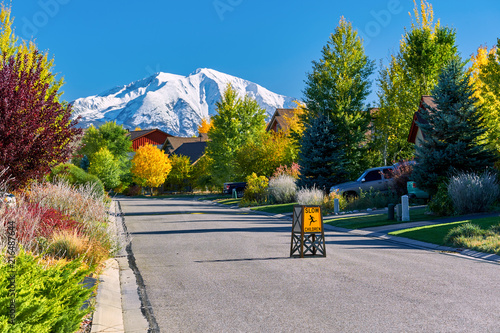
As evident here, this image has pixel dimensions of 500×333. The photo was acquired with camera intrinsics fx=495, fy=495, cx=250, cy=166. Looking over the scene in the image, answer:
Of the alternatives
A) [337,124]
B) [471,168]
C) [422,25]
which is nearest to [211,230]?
[471,168]

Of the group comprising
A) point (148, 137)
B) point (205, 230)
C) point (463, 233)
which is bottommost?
point (205, 230)

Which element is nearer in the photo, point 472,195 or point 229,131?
point 472,195

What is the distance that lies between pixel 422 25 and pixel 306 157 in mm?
13853

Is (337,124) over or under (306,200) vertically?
over

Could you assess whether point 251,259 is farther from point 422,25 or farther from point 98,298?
point 422,25

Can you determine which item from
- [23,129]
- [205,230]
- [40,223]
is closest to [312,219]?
[40,223]

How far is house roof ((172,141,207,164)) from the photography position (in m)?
79.4

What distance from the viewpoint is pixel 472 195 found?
1791 cm

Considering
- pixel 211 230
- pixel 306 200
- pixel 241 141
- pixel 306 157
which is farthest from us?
pixel 241 141

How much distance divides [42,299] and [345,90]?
102 ft

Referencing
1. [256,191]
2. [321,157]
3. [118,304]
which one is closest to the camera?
[118,304]

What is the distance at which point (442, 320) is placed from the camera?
601cm

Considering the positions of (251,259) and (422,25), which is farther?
(422,25)

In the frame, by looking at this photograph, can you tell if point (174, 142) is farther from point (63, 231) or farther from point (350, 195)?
point (63, 231)
